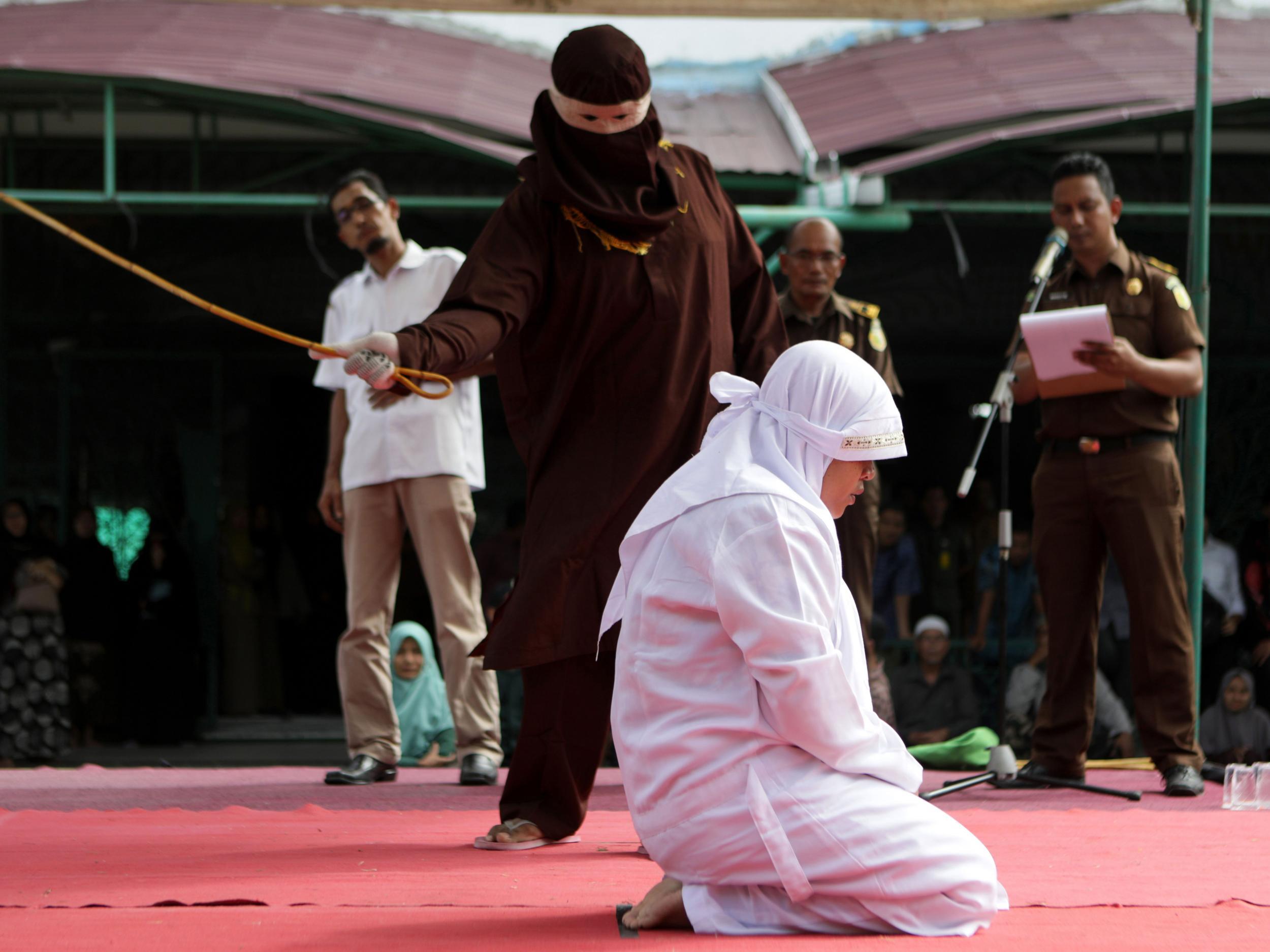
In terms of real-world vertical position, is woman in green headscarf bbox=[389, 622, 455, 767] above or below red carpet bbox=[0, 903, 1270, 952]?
below

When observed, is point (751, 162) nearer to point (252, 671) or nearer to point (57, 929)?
point (252, 671)

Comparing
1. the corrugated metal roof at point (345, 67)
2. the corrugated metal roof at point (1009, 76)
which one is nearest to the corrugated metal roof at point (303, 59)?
the corrugated metal roof at point (345, 67)

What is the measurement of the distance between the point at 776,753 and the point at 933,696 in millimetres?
5416

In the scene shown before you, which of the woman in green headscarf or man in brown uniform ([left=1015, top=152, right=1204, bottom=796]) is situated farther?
the woman in green headscarf

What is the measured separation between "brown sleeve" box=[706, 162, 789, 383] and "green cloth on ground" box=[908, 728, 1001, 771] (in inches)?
101

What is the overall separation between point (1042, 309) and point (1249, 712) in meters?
2.96

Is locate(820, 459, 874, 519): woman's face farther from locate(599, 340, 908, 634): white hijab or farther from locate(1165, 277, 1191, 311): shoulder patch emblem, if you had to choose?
locate(1165, 277, 1191, 311): shoulder patch emblem

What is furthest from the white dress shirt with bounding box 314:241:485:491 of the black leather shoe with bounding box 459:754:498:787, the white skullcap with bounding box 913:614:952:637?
the white skullcap with bounding box 913:614:952:637

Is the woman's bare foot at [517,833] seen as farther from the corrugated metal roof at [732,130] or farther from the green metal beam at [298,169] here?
the green metal beam at [298,169]

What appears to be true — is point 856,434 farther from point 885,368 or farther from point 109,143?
point 109,143

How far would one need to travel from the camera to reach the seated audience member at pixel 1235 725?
23.1 feet

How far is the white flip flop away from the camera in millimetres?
3449

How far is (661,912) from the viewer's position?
100 inches

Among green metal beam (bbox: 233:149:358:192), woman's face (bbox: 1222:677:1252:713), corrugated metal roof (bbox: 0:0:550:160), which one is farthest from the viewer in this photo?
green metal beam (bbox: 233:149:358:192)
